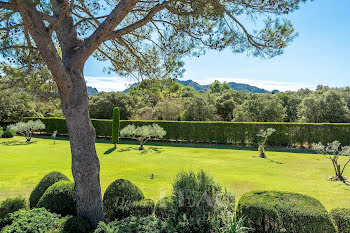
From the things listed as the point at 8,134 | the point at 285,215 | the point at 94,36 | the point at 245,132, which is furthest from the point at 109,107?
the point at 285,215

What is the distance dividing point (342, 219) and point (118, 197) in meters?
3.83

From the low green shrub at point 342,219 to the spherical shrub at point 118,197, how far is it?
11.1 ft

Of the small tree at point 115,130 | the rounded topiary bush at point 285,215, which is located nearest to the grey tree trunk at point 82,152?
the rounded topiary bush at point 285,215

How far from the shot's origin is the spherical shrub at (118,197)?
4.21m

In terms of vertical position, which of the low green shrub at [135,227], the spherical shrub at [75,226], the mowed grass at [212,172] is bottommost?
the mowed grass at [212,172]

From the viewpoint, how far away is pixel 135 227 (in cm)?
318

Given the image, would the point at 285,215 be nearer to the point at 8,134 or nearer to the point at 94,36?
the point at 94,36

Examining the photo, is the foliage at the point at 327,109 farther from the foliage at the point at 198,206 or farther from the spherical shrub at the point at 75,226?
the spherical shrub at the point at 75,226

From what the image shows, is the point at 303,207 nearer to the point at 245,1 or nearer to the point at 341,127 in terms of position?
the point at 245,1

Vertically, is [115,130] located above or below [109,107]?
below

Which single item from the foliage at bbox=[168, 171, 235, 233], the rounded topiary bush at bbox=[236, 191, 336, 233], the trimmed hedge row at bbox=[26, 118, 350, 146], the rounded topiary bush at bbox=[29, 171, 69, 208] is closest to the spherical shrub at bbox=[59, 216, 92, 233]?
the foliage at bbox=[168, 171, 235, 233]

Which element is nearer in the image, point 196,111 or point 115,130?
point 115,130

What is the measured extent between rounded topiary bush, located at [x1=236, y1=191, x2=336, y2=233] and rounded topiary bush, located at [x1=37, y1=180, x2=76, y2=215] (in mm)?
3138

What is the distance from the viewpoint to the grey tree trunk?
369cm
